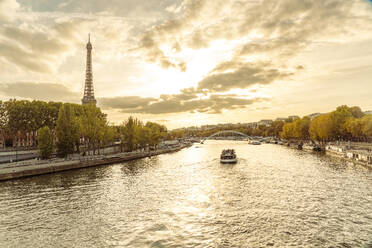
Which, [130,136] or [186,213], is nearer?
[186,213]

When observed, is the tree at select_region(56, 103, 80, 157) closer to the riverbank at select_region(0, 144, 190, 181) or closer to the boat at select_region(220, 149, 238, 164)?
the riverbank at select_region(0, 144, 190, 181)

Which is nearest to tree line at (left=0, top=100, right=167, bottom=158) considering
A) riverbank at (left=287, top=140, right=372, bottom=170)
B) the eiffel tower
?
the eiffel tower

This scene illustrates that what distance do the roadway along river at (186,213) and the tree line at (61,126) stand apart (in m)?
14.3

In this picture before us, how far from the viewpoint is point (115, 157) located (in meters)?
59.6

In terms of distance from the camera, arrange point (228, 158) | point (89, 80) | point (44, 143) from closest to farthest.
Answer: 1. point (44, 143)
2. point (228, 158)
3. point (89, 80)

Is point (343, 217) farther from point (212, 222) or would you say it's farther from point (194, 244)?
point (194, 244)

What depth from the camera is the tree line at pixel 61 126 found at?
4919cm

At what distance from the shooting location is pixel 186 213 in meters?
21.5

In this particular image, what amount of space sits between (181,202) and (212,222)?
6.16 m

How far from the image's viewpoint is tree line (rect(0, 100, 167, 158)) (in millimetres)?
49188

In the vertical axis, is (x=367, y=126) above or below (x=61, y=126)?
below

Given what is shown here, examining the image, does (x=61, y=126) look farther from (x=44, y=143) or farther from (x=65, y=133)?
(x=44, y=143)

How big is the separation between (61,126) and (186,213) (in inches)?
1499

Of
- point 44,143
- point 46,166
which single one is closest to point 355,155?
point 46,166
